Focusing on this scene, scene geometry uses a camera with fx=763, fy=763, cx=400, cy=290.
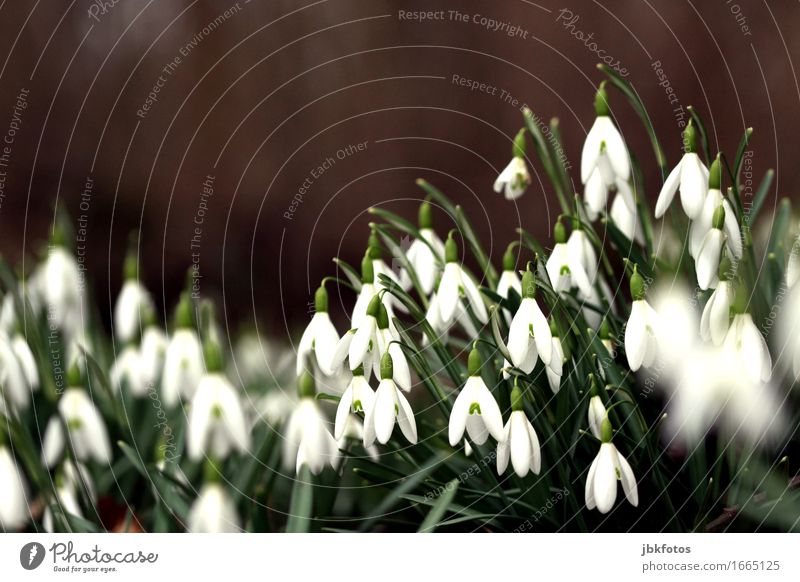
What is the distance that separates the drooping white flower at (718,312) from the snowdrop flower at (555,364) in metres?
0.13

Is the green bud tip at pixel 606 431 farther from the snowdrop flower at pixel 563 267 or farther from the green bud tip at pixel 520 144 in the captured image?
the green bud tip at pixel 520 144

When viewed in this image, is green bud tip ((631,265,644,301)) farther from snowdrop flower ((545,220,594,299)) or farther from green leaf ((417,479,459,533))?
green leaf ((417,479,459,533))

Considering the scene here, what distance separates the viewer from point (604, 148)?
0.73m

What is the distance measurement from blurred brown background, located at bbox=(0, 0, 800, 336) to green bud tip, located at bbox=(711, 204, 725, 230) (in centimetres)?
35

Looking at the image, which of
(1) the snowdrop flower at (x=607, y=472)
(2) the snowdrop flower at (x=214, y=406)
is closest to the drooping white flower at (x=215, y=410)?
(2) the snowdrop flower at (x=214, y=406)

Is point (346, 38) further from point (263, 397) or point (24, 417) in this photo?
point (24, 417)

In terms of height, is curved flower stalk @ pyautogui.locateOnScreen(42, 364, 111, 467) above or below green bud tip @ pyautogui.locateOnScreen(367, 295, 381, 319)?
below

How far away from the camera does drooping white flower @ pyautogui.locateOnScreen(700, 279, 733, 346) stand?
0.65 metres

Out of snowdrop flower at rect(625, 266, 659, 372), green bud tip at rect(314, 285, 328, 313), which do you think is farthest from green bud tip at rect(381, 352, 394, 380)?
snowdrop flower at rect(625, 266, 659, 372)

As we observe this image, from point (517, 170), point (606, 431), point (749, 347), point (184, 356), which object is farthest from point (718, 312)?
point (184, 356)

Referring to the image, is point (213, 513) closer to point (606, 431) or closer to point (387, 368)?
Answer: point (387, 368)

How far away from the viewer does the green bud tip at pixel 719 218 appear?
64cm
